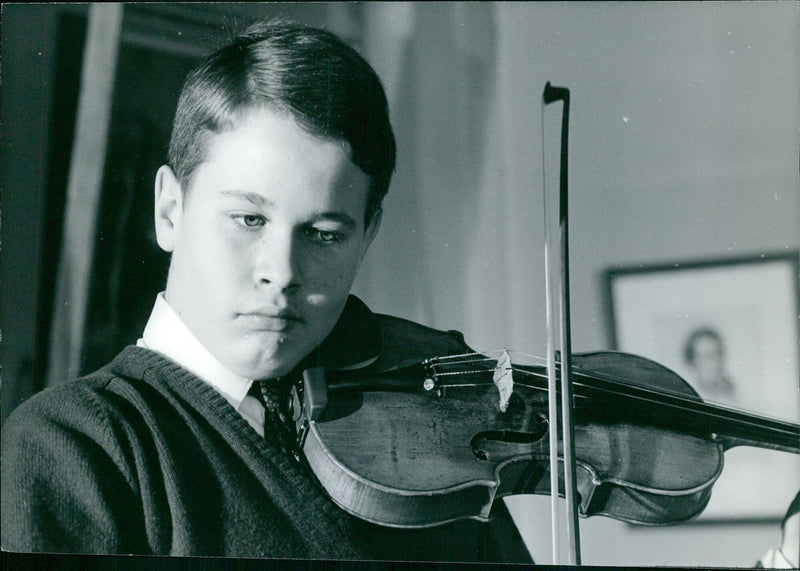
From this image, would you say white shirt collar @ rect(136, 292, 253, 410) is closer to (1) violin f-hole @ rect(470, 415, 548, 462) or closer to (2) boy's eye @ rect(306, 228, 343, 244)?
(2) boy's eye @ rect(306, 228, 343, 244)

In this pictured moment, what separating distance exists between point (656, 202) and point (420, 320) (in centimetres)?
51

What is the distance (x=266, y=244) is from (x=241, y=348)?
193 mm

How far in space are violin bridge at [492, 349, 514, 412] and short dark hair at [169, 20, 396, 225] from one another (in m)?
0.36

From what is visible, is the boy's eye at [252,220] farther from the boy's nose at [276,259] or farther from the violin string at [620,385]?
the violin string at [620,385]

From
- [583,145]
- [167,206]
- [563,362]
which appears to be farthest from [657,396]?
[167,206]

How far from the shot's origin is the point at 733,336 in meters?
1.40

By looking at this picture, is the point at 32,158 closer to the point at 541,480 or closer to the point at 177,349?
the point at 177,349

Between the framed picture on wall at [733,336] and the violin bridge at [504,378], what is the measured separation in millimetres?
229

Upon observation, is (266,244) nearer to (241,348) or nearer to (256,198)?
(256,198)

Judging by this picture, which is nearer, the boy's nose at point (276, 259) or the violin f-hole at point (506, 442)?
the violin f-hole at point (506, 442)

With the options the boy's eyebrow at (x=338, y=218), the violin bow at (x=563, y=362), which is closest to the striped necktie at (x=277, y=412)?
the boy's eyebrow at (x=338, y=218)

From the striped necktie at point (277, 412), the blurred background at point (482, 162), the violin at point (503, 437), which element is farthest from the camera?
the blurred background at point (482, 162)

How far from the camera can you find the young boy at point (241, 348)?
1279 millimetres

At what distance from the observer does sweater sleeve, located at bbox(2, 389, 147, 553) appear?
126 cm
